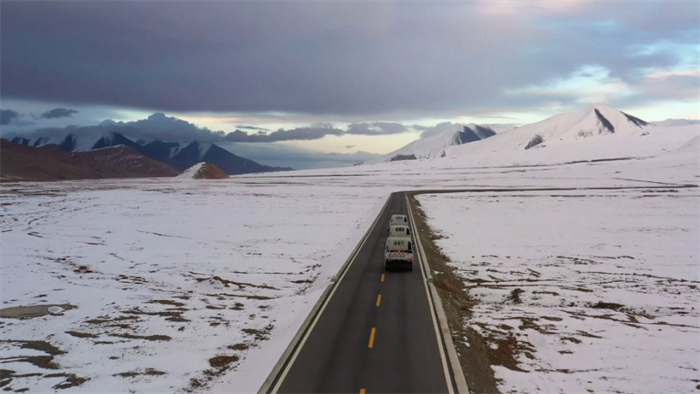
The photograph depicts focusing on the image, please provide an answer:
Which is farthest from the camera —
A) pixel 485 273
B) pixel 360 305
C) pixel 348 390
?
pixel 485 273

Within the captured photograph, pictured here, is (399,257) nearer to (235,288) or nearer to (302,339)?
(235,288)

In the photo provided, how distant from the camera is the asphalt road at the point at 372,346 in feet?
55.6

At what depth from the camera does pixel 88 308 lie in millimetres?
27109

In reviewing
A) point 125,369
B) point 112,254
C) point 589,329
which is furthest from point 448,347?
point 112,254

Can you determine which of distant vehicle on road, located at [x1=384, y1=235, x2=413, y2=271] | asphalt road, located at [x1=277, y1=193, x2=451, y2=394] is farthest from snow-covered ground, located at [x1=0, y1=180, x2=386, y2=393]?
distant vehicle on road, located at [x1=384, y1=235, x2=413, y2=271]

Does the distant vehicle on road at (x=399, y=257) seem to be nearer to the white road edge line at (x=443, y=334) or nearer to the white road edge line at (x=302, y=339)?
the white road edge line at (x=443, y=334)

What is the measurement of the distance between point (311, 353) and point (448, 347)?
5.84 metres

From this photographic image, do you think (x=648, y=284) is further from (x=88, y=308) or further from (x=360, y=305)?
(x=88, y=308)

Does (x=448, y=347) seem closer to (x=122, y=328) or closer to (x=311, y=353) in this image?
(x=311, y=353)

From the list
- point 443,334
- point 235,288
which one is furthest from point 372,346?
point 235,288

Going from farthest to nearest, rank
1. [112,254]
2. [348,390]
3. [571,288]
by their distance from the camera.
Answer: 1. [112,254]
2. [571,288]
3. [348,390]

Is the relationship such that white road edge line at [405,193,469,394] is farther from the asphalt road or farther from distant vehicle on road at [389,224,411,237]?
distant vehicle on road at [389,224,411,237]

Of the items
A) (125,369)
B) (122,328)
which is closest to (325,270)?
(122,328)

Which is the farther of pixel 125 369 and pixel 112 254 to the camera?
pixel 112 254
